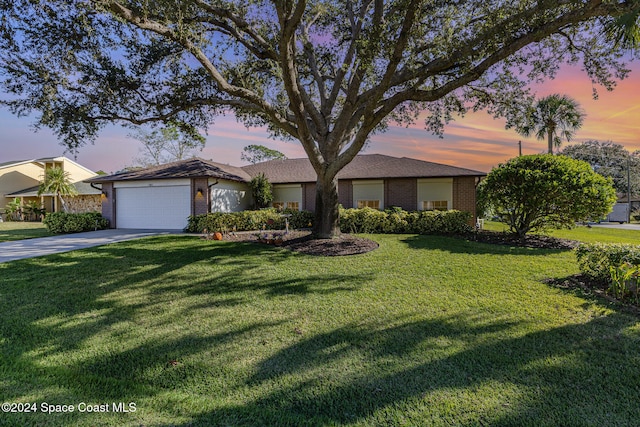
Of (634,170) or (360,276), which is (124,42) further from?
(634,170)

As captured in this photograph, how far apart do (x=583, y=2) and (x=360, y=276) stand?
748cm

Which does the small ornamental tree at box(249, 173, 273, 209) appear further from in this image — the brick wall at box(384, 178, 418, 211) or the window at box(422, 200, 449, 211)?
the window at box(422, 200, 449, 211)

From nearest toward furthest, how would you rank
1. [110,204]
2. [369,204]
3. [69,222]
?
[69,222]
[110,204]
[369,204]

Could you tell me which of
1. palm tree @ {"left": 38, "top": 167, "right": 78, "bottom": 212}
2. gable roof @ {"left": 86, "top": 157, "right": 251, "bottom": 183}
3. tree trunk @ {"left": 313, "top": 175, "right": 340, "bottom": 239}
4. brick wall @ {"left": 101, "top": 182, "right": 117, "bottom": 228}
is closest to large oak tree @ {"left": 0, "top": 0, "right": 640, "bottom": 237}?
tree trunk @ {"left": 313, "top": 175, "right": 340, "bottom": 239}

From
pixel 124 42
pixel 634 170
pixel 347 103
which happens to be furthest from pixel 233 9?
pixel 634 170

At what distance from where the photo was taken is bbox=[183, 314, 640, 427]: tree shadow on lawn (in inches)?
98.2

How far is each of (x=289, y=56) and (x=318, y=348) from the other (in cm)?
661

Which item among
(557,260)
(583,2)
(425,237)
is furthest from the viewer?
(425,237)

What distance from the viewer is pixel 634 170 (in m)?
41.1

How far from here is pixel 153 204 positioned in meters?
15.4

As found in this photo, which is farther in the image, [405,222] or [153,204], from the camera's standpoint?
[153,204]

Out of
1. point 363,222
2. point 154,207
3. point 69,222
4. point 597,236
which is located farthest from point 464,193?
point 69,222

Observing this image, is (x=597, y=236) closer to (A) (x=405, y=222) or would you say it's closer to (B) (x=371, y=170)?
(A) (x=405, y=222)

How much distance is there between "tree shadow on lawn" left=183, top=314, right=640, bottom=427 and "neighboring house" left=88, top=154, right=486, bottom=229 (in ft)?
39.6
